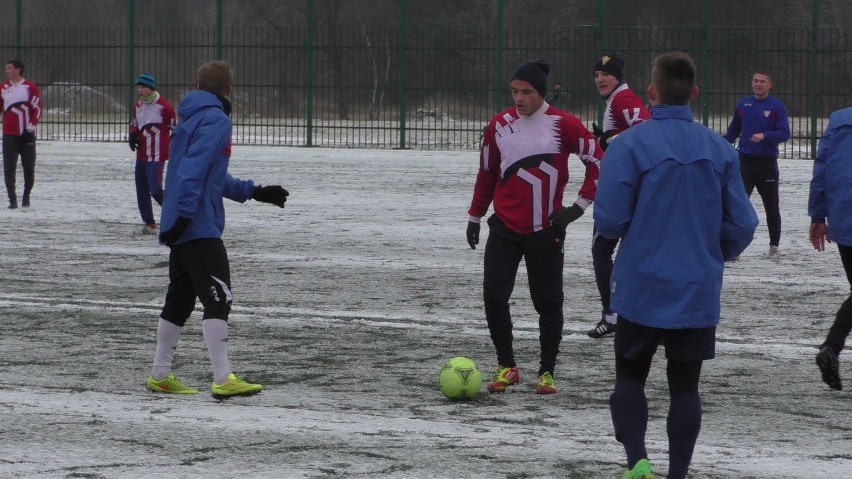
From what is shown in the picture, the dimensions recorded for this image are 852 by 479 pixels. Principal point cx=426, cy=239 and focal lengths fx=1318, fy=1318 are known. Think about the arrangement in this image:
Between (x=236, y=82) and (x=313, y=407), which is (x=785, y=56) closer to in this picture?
(x=236, y=82)

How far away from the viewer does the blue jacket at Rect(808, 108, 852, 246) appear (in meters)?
6.96

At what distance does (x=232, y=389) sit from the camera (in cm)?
675

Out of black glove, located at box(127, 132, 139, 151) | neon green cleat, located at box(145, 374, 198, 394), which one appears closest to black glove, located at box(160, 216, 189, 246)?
neon green cleat, located at box(145, 374, 198, 394)

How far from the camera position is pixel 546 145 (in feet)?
23.1

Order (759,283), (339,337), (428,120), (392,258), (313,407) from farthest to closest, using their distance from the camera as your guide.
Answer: (428,120)
(392,258)
(759,283)
(339,337)
(313,407)

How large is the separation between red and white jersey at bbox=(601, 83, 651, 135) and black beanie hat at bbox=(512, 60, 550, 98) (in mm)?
1491

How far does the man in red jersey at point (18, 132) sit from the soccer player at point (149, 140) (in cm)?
294

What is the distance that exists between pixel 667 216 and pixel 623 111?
3.72 meters

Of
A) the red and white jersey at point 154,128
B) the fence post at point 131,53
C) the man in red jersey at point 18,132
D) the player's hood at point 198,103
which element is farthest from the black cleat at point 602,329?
the fence post at point 131,53

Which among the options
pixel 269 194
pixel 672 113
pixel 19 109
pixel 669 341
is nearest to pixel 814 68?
pixel 19 109

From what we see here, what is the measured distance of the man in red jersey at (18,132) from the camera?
650 inches

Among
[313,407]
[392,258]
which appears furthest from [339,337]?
[392,258]

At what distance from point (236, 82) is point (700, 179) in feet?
81.8

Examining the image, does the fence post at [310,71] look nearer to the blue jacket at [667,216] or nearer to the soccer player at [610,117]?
the soccer player at [610,117]
